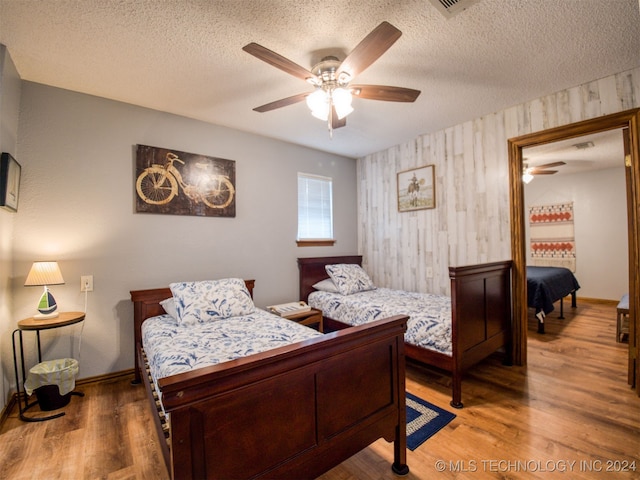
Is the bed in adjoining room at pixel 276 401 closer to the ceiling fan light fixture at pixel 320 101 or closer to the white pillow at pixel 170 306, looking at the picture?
the white pillow at pixel 170 306

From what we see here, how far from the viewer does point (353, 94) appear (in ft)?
6.60

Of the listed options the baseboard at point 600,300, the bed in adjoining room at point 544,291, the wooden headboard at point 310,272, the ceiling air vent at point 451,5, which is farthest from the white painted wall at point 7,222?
the baseboard at point 600,300

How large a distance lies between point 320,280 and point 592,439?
2699 mm

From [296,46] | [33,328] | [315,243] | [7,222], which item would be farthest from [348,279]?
[7,222]

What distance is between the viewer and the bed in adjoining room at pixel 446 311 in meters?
2.12

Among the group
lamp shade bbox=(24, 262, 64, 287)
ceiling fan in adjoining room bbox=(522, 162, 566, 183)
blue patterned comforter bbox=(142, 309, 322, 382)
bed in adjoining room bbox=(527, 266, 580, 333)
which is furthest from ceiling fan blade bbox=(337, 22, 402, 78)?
ceiling fan in adjoining room bbox=(522, 162, 566, 183)

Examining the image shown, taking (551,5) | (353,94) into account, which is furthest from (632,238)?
(353,94)

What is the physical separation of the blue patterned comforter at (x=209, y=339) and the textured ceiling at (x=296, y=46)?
1924 mm

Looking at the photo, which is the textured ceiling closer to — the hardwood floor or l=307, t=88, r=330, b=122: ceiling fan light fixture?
l=307, t=88, r=330, b=122: ceiling fan light fixture

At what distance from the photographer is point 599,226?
195 inches

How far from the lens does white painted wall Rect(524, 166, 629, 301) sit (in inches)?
187

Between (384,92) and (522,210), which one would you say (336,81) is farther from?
(522,210)

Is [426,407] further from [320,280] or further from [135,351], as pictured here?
[135,351]

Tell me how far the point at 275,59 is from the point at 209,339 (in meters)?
1.79
